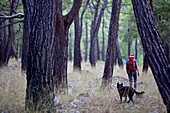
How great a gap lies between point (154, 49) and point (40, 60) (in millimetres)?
2644

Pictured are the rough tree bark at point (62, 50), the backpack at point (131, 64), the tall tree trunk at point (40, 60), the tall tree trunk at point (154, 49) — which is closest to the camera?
the tall tree trunk at point (154, 49)

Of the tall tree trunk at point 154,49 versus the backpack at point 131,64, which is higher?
the tall tree trunk at point 154,49

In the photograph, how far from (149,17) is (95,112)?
9.36 ft

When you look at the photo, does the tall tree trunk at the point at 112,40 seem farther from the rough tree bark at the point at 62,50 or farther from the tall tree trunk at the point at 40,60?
the tall tree trunk at the point at 40,60

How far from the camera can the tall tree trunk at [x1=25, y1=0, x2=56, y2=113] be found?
414 centimetres

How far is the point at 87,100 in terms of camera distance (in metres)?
→ 5.97

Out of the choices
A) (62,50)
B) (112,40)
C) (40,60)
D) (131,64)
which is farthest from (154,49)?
(131,64)

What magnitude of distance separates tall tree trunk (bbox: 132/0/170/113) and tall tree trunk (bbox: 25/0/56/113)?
7.25ft

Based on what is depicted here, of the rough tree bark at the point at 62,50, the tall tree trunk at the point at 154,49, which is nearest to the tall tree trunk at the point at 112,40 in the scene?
the rough tree bark at the point at 62,50

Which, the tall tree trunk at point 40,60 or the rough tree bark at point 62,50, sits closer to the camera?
the tall tree trunk at point 40,60

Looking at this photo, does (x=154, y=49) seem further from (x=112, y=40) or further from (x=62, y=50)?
(x=112, y=40)

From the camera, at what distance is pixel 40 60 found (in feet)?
13.6

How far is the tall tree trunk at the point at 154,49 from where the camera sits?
381cm

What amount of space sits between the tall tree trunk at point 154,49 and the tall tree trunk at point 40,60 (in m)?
2.21
